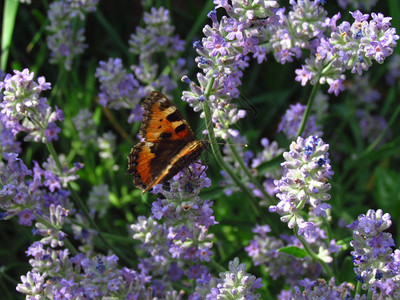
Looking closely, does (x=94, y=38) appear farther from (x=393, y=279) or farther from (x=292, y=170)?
(x=393, y=279)

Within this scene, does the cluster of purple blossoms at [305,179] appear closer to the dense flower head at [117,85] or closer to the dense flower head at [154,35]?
the dense flower head at [117,85]

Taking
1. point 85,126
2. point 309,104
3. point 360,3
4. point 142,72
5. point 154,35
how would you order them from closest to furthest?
point 309,104, point 142,72, point 154,35, point 85,126, point 360,3

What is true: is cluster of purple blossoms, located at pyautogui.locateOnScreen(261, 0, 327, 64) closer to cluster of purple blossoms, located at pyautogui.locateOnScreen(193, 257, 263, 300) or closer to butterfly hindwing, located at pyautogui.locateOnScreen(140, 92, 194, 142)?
butterfly hindwing, located at pyautogui.locateOnScreen(140, 92, 194, 142)

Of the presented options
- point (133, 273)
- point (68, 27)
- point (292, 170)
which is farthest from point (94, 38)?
point (292, 170)

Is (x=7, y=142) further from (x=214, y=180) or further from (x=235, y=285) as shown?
(x=235, y=285)

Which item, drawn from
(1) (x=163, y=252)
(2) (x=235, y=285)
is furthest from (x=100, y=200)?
(2) (x=235, y=285)

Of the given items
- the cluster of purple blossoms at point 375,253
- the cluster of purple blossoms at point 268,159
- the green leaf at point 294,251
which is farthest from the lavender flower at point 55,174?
the cluster of purple blossoms at point 375,253
